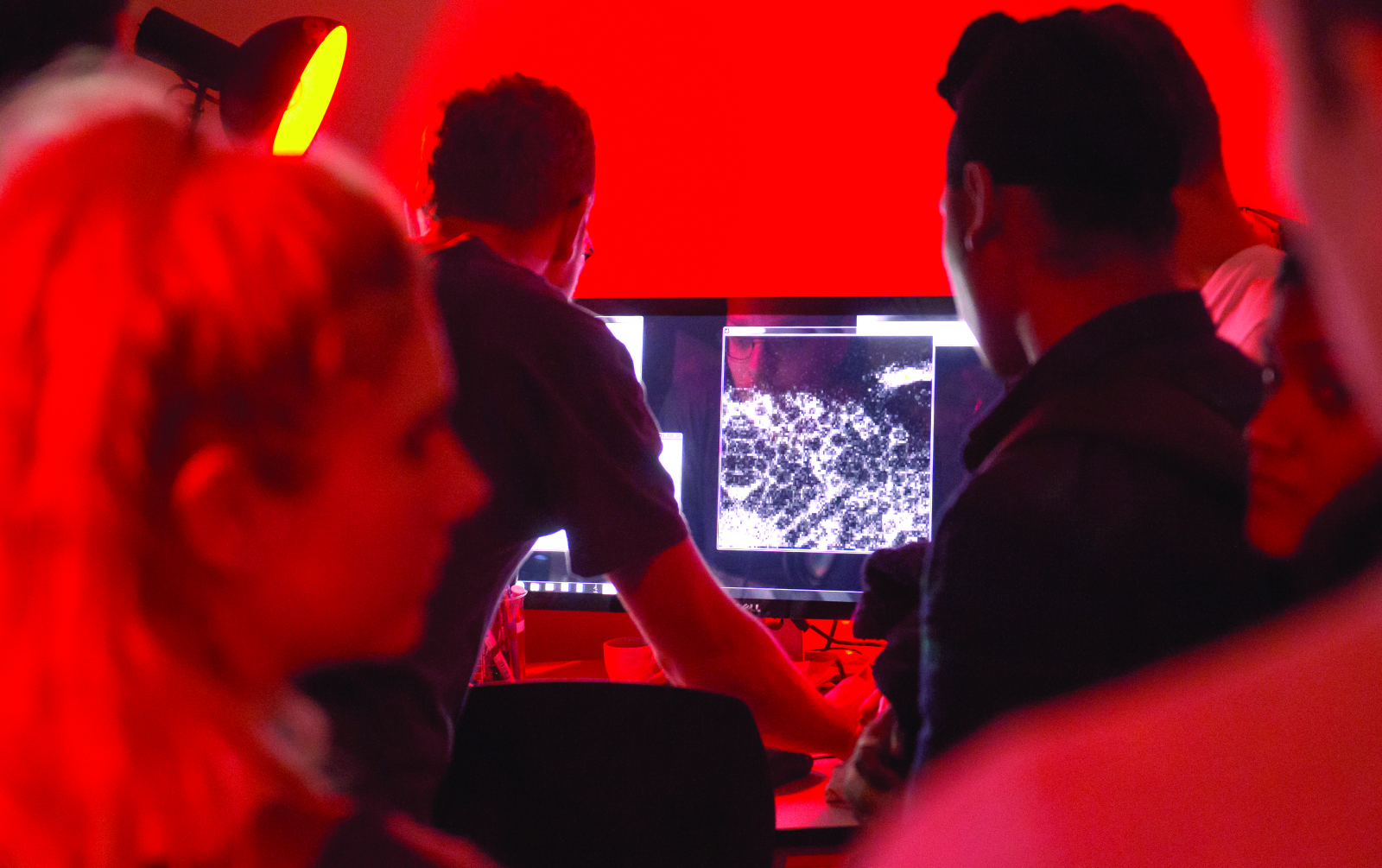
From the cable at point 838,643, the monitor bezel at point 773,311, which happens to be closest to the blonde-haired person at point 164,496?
the monitor bezel at point 773,311

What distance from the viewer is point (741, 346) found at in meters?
1.66

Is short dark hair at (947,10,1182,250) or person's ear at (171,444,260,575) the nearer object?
person's ear at (171,444,260,575)

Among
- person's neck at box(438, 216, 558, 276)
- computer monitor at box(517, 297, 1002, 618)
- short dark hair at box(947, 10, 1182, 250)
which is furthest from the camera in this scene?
computer monitor at box(517, 297, 1002, 618)

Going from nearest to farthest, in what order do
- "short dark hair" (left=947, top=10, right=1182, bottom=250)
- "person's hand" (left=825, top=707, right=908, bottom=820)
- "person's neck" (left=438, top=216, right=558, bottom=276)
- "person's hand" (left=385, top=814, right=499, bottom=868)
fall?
"person's hand" (left=385, top=814, right=499, bottom=868) < "short dark hair" (left=947, top=10, right=1182, bottom=250) < "person's hand" (left=825, top=707, right=908, bottom=820) < "person's neck" (left=438, top=216, right=558, bottom=276)

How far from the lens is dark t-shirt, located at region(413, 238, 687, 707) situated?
44.1 inches

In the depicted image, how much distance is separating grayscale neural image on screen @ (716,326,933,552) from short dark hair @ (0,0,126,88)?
0.96 metres

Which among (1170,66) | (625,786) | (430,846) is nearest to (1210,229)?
(1170,66)

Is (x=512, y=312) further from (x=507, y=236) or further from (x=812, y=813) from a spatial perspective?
(x=812, y=813)

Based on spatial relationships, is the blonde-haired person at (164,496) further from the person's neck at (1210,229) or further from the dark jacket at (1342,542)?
the person's neck at (1210,229)

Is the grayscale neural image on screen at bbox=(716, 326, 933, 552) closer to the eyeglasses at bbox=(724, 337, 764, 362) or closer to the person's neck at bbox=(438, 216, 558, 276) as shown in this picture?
the eyeglasses at bbox=(724, 337, 764, 362)

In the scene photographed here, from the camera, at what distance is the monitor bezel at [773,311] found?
5.24 ft

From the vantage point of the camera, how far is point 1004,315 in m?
0.87

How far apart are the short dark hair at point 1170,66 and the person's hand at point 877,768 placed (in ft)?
1.81

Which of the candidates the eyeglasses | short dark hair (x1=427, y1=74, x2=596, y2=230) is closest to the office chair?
short dark hair (x1=427, y1=74, x2=596, y2=230)
